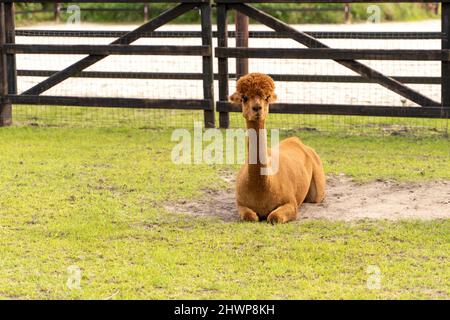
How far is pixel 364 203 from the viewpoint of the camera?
9336 mm

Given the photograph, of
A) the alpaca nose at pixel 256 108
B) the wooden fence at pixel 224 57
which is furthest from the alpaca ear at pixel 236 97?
the wooden fence at pixel 224 57

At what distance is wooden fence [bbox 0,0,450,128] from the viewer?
41.2 feet

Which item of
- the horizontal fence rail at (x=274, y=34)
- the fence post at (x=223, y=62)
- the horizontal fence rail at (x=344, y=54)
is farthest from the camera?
the fence post at (x=223, y=62)

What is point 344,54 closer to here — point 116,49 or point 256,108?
point 116,49

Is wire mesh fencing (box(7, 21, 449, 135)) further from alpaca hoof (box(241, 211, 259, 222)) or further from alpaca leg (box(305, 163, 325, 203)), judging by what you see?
alpaca hoof (box(241, 211, 259, 222))

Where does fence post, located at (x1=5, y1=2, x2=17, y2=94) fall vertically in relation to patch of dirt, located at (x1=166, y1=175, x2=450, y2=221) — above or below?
above

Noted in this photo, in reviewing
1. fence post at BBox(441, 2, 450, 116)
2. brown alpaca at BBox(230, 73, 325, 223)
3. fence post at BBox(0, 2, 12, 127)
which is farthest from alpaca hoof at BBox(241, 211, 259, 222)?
fence post at BBox(0, 2, 12, 127)

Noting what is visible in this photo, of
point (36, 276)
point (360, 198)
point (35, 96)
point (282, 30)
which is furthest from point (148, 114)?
point (36, 276)

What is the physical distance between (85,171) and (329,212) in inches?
125

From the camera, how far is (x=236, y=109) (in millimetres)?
13297

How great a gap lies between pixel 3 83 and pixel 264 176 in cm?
664

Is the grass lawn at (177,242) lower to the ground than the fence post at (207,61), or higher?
lower

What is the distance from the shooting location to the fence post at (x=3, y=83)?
13.8m

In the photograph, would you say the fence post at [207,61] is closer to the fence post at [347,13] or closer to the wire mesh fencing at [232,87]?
the wire mesh fencing at [232,87]
